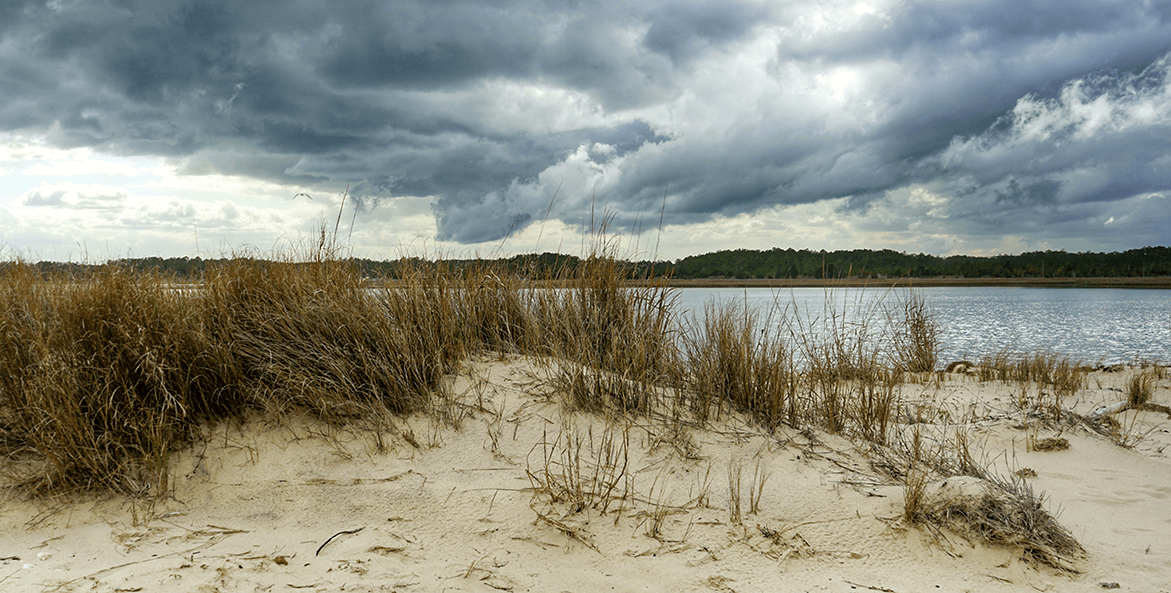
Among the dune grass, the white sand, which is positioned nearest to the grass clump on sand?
the dune grass

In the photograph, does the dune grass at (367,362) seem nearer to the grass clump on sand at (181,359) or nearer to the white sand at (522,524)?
the grass clump on sand at (181,359)

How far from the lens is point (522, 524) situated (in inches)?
119

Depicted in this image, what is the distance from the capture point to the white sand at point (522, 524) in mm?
2711

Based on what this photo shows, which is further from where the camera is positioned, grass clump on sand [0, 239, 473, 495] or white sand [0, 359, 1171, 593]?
grass clump on sand [0, 239, 473, 495]

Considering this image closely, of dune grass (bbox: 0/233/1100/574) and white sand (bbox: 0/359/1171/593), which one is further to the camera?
dune grass (bbox: 0/233/1100/574)

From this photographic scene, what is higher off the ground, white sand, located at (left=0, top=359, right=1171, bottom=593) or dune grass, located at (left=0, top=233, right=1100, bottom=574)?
dune grass, located at (left=0, top=233, right=1100, bottom=574)

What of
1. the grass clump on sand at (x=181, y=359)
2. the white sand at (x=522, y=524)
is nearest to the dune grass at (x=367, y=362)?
the grass clump on sand at (x=181, y=359)

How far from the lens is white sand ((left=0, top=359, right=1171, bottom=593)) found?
271cm

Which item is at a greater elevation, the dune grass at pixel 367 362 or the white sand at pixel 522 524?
the dune grass at pixel 367 362

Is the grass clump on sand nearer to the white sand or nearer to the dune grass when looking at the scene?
the dune grass

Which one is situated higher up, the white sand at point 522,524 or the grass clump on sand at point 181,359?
the grass clump on sand at point 181,359

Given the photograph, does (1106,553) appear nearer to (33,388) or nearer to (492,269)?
(492,269)

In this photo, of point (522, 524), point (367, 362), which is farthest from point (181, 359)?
point (522, 524)

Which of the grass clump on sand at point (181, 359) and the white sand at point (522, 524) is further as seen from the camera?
Answer: the grass clump on sand at point (181, 359)
